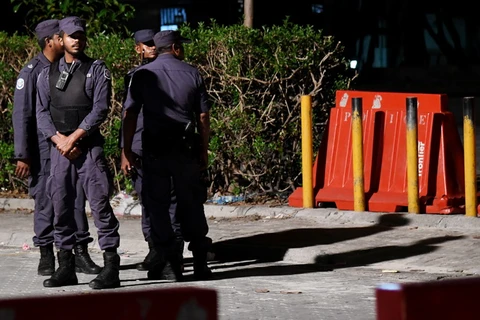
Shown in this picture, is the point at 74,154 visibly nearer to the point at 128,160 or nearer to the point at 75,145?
the point at 75,145

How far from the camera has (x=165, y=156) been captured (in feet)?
27.1

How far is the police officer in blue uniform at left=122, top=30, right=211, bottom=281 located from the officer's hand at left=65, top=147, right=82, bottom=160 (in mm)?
408

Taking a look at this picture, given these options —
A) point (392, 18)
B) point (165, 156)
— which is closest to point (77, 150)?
point (165, 156)

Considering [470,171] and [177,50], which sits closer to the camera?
[177,50]

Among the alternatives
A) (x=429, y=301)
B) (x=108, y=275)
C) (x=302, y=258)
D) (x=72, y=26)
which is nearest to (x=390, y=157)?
(x=302, y=258)

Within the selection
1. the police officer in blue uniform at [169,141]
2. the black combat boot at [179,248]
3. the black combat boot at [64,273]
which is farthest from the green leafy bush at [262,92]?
the black combat boot at [64,273]

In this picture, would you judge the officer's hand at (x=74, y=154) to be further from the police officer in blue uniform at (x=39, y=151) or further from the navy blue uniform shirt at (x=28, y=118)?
the navy blue uniform shirt at (x=28, y=118)

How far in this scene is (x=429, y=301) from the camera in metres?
2.97

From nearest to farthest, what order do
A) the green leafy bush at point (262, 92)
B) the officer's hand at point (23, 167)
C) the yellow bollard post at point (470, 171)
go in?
the officer's hand at point (23, 167)
the yellow bollard post at point (470, 171)
the green leafy bush at point (262, 92)

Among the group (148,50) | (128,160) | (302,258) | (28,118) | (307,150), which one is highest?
(148,50)

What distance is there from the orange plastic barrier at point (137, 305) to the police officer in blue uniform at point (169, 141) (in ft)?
17.3

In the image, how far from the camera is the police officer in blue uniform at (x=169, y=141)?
8281 mm

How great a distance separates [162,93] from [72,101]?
2.10 ft

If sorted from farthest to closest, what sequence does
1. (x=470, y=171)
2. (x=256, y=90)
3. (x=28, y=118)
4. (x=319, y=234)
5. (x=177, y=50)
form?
(x=256, y=90), (x=470, y=171), (x=319, y=234), (x=28, y=118), (x=177, y=50)
